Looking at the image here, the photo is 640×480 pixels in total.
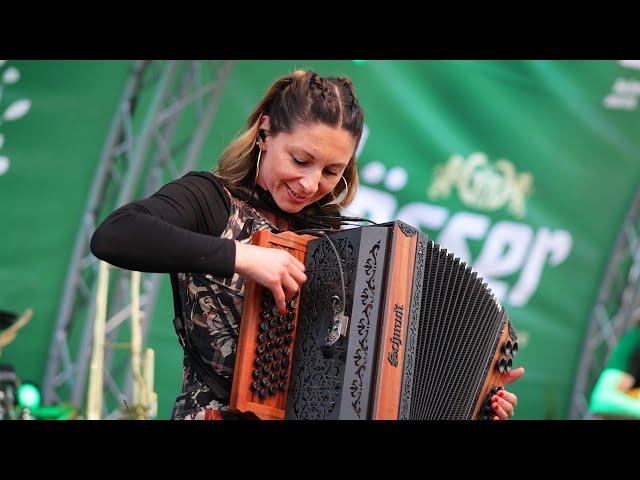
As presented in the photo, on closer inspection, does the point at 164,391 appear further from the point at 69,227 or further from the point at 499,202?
the point at 499,202

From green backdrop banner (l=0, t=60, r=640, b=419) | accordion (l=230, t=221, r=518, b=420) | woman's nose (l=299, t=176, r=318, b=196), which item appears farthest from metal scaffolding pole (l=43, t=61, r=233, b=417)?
accordion (l=230, t=221, r=518, b=420)

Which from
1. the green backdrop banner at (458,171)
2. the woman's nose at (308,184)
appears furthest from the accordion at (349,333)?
the green backdrop banner at (458,171)

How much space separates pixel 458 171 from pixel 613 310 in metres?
1.84

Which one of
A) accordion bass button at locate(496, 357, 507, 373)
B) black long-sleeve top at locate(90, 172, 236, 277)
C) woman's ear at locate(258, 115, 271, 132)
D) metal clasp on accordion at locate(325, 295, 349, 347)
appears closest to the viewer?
black long-sleeve top at locate(90, 172, 236, 277)

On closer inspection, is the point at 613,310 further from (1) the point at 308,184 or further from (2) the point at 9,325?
(1) the point at 308,184

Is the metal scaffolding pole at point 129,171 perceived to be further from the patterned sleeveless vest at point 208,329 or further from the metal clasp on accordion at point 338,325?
the metal clasp on accordion at point 338,325

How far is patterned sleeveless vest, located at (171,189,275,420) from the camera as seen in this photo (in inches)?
76.2

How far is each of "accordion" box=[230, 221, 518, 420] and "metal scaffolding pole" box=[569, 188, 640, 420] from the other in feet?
16.5

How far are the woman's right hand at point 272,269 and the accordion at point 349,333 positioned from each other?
6 cm

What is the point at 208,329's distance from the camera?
6.38 ft

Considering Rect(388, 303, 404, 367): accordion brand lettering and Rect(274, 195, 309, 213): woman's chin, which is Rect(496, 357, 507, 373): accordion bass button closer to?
Rect(388, 303, 404, 367): accordion brand lettering

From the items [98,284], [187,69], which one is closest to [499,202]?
[187,69]

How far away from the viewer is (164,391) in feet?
18.0

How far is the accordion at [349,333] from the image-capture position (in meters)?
1.82
